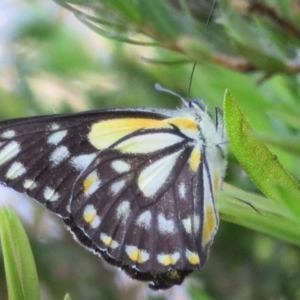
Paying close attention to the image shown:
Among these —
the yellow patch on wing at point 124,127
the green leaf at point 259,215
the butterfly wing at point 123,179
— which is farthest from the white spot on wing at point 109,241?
the green leaf at point 259,215

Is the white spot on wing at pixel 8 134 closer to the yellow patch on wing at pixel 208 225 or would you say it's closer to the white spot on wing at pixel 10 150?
the white spot on wing at pixel 10 150

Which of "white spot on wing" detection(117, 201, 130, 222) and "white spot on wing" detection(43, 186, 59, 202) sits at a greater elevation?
"white spot on wing" detection(43, 186, 59, 202)

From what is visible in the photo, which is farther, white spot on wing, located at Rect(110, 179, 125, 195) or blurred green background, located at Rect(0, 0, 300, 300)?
white spot on wing, located at Rect(110, 179, 125, 195)

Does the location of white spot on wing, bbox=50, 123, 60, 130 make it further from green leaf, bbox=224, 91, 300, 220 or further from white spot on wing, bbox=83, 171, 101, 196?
green leaf, bbox=224, 91, 300, 220

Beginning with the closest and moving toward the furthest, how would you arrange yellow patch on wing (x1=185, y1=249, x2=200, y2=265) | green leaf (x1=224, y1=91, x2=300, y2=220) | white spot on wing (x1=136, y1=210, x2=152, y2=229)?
green leaf (x1=224, y1=91, x2=300, y2=220), yellow patch on wing (x1=185, y1=249, x2=200, y2=265), white spot on wing (x1=136, y1=210, x2=152, y2=229)

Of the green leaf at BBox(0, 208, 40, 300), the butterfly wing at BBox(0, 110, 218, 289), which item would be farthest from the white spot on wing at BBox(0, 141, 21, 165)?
the green leaf at BBox(0, 208, 40, 300)

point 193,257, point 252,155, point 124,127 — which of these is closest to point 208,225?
point 193,257

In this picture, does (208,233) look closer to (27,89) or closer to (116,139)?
(116,139)
